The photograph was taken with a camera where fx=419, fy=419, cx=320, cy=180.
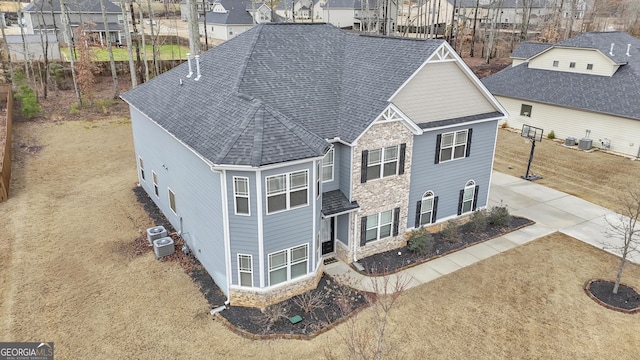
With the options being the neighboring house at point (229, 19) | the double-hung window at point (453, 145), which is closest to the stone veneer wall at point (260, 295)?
the double-hung window at point (453, 145)

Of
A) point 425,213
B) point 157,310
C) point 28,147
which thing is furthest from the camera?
point 28,147

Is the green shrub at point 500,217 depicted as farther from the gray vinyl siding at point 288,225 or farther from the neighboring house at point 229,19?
the neighboring house at point 229,19

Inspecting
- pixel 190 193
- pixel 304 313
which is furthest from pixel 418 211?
pixel 190 193

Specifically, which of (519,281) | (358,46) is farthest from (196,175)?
(519,281)

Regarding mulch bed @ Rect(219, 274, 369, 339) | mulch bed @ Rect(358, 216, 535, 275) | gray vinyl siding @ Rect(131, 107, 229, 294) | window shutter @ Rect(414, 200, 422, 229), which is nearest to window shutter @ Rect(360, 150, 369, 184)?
mulch bed @ Rect(358, 216, 535, 275)

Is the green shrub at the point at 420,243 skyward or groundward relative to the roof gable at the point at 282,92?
groundward

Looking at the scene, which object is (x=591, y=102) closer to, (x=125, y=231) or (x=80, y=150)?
(x=125, y=231)

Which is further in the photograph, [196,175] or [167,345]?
[196,175]

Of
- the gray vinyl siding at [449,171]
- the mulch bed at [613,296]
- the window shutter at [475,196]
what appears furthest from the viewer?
the window shutter at [475,196]
